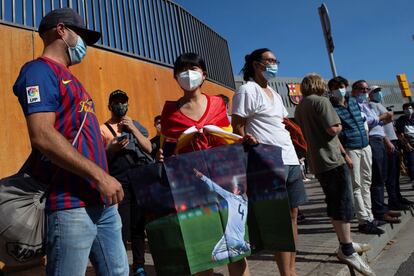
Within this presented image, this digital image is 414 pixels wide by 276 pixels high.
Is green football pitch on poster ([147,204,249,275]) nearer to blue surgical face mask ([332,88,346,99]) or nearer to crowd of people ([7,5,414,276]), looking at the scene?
crowd of people ([7,5,414,276])

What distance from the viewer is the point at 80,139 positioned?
1870mm

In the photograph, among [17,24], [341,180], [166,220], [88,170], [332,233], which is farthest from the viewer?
[332,233]

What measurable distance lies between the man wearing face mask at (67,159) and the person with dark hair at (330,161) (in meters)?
2.42

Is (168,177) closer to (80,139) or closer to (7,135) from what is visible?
(80,139)

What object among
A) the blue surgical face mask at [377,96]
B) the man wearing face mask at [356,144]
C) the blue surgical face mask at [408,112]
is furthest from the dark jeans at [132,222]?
the blue surgical face mask at [408,112]

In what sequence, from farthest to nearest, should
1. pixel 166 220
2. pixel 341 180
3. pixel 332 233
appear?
pixel 332 233 < pixel 341 180 < pixel 166 220

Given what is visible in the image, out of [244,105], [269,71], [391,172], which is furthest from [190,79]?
[391,172]

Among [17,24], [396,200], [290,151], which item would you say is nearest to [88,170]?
[290,151]

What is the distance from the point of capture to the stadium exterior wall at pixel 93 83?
167 inches

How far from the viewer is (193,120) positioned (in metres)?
2.71

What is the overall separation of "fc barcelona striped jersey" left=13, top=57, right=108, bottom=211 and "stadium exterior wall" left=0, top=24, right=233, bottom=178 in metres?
2.71

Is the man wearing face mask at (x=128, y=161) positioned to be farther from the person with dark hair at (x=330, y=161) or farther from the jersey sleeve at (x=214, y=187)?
the person with dark hair at (x=330, y=161)

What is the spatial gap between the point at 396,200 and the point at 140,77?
500 centimetres

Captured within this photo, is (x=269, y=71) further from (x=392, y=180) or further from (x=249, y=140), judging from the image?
(x=392, y=180)
